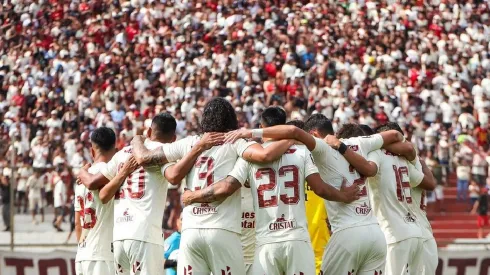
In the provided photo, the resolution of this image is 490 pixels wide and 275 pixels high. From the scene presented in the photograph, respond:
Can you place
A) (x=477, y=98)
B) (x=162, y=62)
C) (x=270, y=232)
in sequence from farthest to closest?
(x=162, y=62) < (x=477, y=98) < (x=270, y=232)

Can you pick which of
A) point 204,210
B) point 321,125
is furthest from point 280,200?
point 321,125

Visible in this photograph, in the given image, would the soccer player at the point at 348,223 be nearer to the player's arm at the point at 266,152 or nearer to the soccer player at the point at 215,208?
the player's arm at the point at 266,152

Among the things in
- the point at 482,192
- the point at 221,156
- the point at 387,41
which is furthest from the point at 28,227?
the point at 387,41

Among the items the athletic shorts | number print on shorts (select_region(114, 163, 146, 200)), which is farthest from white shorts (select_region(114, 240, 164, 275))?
the athletic shorts

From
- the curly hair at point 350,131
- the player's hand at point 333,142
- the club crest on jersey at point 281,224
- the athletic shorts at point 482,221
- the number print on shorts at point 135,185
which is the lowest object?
the athletic shorts at point 482,221

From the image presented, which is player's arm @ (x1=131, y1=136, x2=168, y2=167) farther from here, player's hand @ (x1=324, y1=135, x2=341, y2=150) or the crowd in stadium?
the crowd in stadium

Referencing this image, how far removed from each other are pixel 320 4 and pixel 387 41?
12.2 feet

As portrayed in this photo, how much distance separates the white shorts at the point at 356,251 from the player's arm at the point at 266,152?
3.43 feet

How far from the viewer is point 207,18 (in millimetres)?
33094

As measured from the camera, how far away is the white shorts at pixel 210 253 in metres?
9.46

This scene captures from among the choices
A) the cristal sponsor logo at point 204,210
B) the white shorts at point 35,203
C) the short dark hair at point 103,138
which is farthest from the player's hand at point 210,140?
the white shorts at point 35,203

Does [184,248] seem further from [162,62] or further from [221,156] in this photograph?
[162,62]

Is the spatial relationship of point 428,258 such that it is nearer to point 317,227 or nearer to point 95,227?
point 317,227

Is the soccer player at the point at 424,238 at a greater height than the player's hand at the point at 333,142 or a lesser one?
lesser
